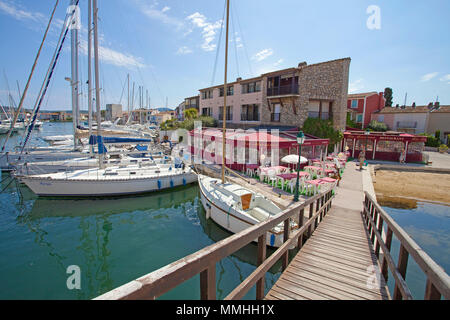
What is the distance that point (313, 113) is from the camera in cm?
2497

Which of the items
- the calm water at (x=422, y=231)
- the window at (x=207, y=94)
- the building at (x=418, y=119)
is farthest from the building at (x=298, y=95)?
the building at (x=418, y=119)

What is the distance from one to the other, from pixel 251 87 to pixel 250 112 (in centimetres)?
314

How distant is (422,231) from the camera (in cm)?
1051

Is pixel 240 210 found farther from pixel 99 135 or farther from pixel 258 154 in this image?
pixel 99 135

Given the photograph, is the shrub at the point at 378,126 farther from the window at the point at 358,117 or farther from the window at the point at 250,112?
the window at the point at 250,112

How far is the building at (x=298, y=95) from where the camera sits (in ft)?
79.4

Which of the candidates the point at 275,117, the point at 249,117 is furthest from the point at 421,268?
the point at 249,117

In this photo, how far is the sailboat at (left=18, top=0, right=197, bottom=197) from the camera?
559 inches

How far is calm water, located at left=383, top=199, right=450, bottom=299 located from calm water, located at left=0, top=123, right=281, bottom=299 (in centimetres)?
418
